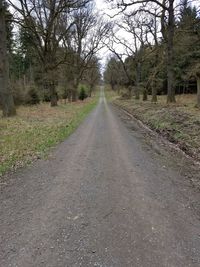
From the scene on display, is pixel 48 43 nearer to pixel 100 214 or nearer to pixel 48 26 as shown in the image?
pixel 48 26

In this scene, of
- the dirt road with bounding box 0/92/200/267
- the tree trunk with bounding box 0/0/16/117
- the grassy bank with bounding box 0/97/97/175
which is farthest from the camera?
the tree trunk with bounding box 0/0/16/117

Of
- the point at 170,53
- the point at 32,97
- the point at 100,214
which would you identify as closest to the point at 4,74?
the point at 170,53

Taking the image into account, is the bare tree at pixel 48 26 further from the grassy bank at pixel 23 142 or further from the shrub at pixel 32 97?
the grassy bank at pixel 23 142

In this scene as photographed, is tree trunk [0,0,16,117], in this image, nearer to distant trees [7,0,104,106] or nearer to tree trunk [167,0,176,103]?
distant trees [7,0,104,106]

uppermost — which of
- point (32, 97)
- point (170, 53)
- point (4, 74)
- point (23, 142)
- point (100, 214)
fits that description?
point (170, 53)

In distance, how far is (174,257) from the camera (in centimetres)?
311

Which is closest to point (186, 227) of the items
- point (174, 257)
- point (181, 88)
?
point (174, 257)

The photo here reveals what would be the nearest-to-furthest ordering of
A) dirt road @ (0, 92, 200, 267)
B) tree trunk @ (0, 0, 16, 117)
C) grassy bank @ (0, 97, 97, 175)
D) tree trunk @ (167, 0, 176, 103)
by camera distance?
dirt road @ (0, 92, 200, 267), grassy bank @ (0, 97, 97, 175), tree trunk @ (0, 0, 16, 117), tree trunk @ (167, 0, 176, 103)

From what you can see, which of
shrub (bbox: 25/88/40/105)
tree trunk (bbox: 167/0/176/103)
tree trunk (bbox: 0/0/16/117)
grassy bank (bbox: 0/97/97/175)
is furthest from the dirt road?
shrub (bbox: 25/88/40/105)

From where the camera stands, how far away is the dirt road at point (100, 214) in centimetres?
313

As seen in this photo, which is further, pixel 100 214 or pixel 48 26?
pixel 48 26

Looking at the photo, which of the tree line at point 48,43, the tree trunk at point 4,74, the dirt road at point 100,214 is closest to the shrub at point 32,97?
the tree line at point 48,43

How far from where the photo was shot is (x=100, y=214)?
163 inches

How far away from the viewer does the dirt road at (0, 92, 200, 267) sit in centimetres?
313
